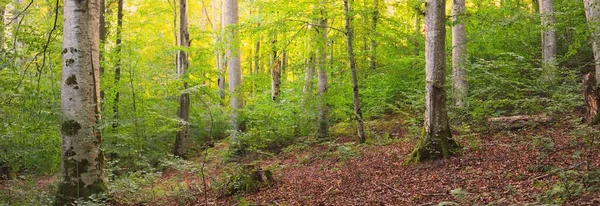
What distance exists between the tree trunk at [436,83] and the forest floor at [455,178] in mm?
291

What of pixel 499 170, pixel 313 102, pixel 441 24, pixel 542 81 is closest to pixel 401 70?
pixel 313 102

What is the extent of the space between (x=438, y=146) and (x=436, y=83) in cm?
98

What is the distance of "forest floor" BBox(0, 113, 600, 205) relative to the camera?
14.3ft

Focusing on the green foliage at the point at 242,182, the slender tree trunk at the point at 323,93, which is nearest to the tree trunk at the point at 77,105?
the green foliage at the point at 242,182

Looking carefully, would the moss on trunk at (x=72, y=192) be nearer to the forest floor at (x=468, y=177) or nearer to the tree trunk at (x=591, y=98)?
the forest floor at (x=468, y=177)

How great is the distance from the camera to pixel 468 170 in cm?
568

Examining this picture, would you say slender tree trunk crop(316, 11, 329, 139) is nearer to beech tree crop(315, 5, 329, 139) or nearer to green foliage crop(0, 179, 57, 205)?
beech tree crop(315, 5, 329, 139)

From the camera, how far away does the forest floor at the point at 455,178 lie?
4.37 metres

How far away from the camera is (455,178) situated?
17.7 feet

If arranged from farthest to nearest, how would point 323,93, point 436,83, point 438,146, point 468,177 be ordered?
point 323,93 → point 438,146 → point 436,83 → point 468,177

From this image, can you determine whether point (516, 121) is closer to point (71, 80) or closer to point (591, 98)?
point (591, 98)

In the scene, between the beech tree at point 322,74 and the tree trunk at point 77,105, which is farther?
the beech tree at point 322,74

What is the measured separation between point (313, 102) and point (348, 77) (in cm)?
153

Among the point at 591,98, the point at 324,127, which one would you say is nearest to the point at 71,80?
the point at 324,127
